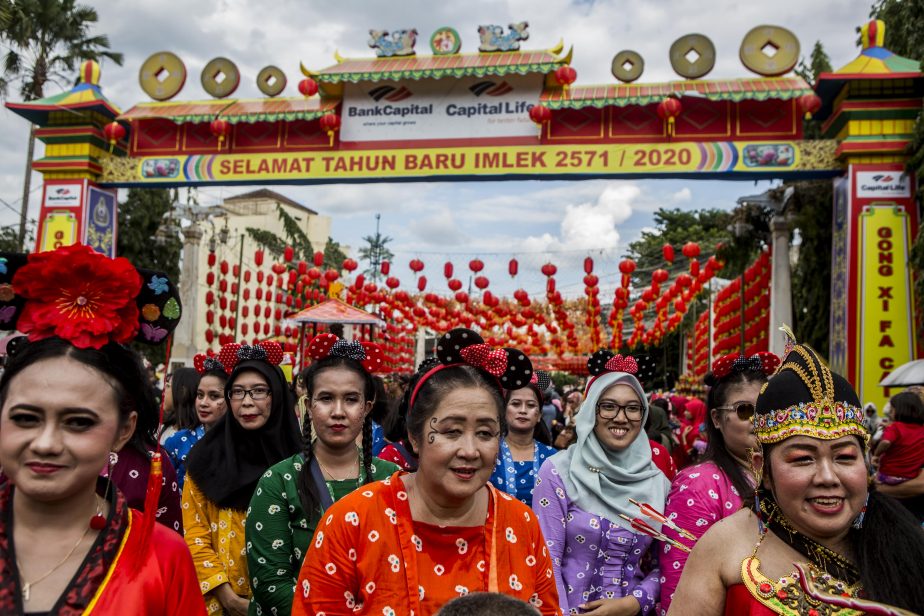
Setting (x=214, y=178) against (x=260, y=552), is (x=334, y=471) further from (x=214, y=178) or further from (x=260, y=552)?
(x=214, y=178)

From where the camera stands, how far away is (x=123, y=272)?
5.81 feet

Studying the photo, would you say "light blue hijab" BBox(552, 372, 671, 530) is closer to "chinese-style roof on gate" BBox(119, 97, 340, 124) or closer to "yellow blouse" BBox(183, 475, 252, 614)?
"yellow blouse" BBox(183, 475, 252, 614)

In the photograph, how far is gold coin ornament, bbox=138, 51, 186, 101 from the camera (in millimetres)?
13945

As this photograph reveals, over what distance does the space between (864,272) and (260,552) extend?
9.91 metres

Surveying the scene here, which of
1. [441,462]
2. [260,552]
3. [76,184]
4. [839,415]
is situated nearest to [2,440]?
[441,462]

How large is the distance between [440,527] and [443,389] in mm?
369

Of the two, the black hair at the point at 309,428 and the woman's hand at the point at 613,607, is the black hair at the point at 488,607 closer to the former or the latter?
the black hair at the point at 309,428

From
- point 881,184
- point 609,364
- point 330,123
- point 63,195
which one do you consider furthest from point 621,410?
point 63,195

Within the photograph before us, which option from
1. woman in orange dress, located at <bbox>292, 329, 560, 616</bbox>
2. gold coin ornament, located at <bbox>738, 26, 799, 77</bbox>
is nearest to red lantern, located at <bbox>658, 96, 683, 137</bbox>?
gold coin ornament, located at <bbox>738, 26, 799, 77</bbox>

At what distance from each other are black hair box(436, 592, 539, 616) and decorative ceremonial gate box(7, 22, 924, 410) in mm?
10155

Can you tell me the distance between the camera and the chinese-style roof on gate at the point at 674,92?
1179 centimetres

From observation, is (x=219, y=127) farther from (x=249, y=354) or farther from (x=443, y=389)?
(x=443, y=389)

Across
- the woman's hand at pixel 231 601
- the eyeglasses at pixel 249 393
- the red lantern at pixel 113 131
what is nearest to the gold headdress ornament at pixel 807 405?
the woman's hand at pixel 231 601

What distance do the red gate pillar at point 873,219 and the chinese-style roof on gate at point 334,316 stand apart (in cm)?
716
